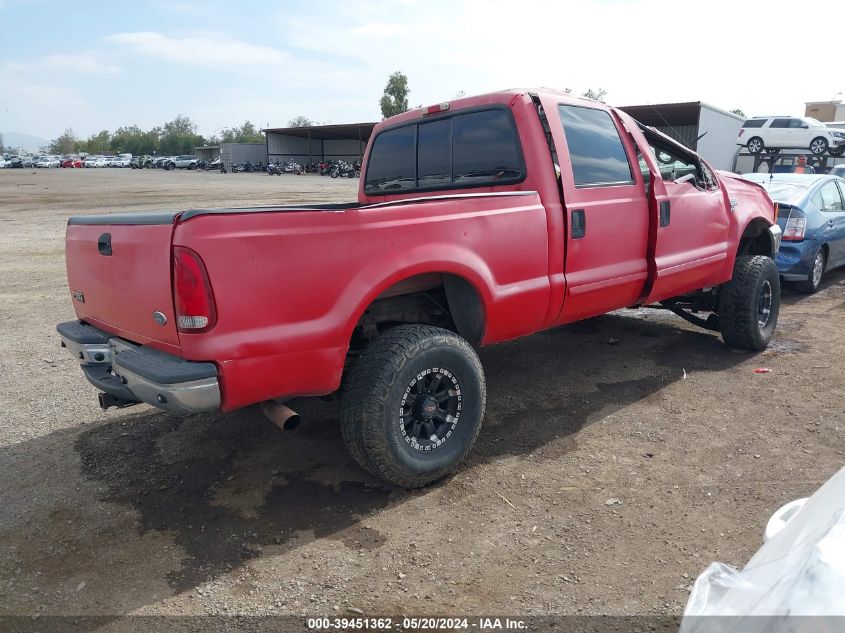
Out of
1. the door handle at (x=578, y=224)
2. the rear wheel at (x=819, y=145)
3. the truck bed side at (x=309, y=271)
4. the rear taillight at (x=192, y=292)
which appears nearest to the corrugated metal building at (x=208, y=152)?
the rear wheel at (x=819, y=145)

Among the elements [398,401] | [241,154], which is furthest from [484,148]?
[241,154]

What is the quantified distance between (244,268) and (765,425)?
345 centimetres

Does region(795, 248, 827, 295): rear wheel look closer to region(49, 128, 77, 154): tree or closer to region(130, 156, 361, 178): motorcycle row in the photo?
region(130, 156, 361, 178): motorcycle row

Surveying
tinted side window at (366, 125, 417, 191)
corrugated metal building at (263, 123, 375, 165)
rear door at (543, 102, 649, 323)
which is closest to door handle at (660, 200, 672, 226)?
rear door at (543, 102, 649, 323)

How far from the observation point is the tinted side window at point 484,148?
13.4 ft

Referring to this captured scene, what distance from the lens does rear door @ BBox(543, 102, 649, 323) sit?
4098 millimetres

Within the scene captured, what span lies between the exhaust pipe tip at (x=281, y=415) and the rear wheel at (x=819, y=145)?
27.8 meters

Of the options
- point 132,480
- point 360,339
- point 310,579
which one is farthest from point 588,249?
point 132,480

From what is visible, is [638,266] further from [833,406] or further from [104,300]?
[104,300]

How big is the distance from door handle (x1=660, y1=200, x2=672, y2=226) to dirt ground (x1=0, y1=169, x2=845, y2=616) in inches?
49.4

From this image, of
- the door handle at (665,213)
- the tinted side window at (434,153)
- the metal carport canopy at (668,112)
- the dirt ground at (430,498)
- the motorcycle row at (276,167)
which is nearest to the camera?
the dirt ground at (430,498)

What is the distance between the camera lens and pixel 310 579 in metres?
2.75

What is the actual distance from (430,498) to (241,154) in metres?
67.3

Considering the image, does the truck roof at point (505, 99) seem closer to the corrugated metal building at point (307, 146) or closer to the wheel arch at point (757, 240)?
the wheel arch at point (757, 240)
